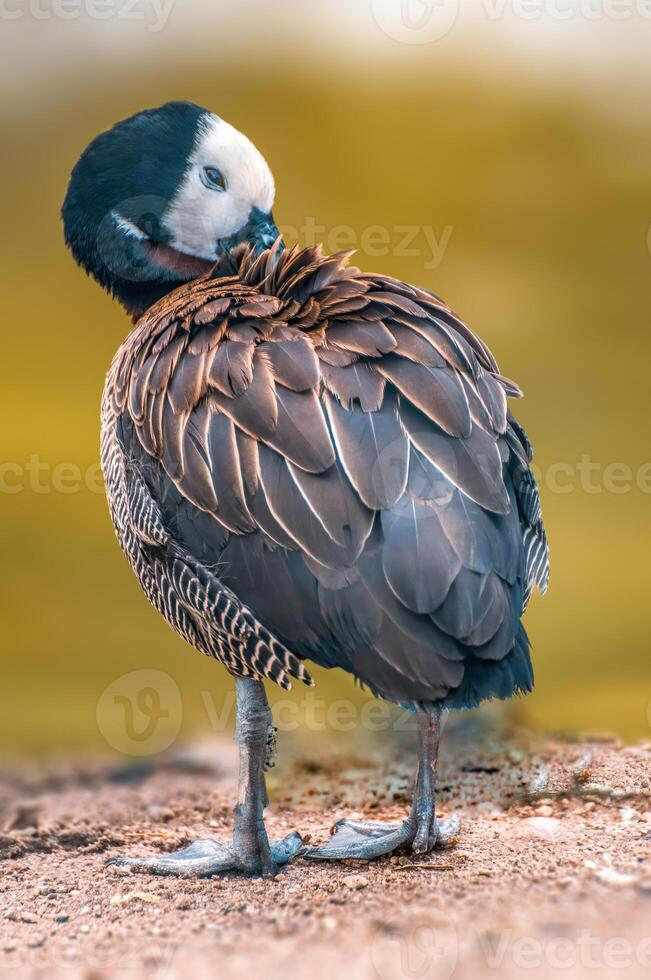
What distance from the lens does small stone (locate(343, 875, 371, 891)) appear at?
3.34m

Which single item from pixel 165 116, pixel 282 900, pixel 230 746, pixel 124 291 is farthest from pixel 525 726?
pixel 165 116

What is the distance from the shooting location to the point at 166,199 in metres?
4.65

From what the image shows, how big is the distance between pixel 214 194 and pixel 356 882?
2.81 m

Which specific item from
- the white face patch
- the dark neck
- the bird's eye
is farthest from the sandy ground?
the bird's eye

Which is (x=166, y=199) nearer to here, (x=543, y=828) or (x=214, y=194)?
(x=214, y=194)

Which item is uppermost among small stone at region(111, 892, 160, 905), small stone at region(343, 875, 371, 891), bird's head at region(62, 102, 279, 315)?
bird's head at region(62, 102, 279, 315)

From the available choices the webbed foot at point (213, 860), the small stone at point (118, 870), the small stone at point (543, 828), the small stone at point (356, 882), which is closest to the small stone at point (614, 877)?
the small stone at point (543, 828)

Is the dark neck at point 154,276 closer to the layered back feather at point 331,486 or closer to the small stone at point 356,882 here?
the layered back feather at point 331,486

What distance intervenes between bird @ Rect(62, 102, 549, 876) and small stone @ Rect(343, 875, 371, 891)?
27 cm

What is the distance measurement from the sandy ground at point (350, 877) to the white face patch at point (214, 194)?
241 centimetres

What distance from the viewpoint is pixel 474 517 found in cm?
313

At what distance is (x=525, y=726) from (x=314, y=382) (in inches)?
113

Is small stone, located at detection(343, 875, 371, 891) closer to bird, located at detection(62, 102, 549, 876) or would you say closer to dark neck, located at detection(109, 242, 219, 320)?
bird, located at detection(62, 102, 549, 876)

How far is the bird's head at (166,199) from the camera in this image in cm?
463
